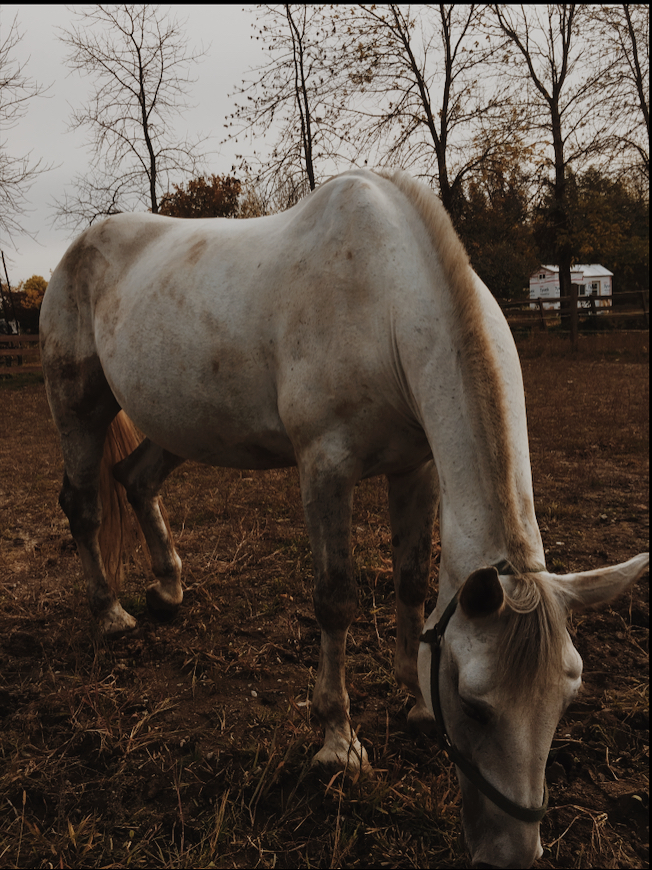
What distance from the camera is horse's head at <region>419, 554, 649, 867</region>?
55.7 inches

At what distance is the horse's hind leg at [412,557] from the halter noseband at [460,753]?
736 mm

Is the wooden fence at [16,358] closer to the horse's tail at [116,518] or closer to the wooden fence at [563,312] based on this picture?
the horse's tail at [116,518]

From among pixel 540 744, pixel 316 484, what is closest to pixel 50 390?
pixel 316 484

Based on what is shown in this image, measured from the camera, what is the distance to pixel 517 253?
26.0 metres

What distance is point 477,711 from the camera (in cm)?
149

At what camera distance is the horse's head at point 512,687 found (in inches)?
55.7

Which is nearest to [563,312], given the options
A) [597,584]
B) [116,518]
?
[116,518]

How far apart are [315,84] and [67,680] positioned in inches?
458

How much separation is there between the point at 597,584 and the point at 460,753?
595 millimetres

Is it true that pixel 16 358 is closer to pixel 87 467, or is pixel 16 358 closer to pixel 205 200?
pixel 205 200

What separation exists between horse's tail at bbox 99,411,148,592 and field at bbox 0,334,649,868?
329mm

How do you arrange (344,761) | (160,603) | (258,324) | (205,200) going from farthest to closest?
1. (205,200)
2. (160,603)
3. (258,324)
4. (344,761)

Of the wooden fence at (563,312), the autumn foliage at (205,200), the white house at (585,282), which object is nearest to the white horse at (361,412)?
the autumn foliage at (205,200)

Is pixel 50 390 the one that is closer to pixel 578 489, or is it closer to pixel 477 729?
pixel 477 729
